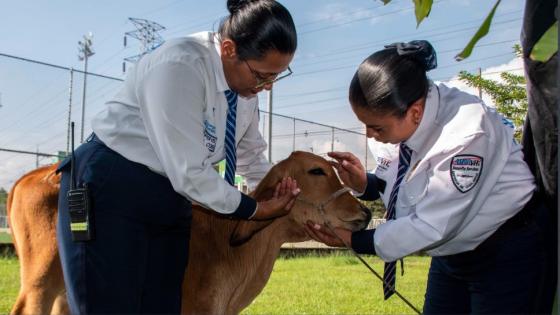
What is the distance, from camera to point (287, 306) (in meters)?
7.87

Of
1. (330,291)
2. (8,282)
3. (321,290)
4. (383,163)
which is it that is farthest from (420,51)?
(8,282)

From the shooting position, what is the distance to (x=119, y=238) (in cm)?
265

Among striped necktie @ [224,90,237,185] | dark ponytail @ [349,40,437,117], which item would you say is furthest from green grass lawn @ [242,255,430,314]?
dark ponytail @ [349,40,437,117]

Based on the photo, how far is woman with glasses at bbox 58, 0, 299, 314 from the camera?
103 inches

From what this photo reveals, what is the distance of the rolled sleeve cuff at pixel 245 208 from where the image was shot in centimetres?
293

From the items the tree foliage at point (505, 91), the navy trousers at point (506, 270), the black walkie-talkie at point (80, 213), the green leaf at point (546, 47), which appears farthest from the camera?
the tree foliage at point (505, 91)

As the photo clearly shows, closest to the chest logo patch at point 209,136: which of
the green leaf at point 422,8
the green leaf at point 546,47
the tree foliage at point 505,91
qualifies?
the green leaf at point 422,8

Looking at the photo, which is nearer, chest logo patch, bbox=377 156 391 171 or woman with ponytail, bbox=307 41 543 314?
woman with ponytail, bbox=307 41 543 314

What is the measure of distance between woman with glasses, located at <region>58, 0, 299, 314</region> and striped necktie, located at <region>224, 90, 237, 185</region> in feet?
0.22

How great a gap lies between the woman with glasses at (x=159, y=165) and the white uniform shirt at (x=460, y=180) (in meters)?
0.78

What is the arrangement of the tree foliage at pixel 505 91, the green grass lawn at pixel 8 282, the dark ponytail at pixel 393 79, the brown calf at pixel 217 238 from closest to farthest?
1. the dark ponytail at pixel 393 79
2. the brown calf at pixel 217 238
3. the green grass lawn at pixel 8 282
4. the tree foliage at pixel 505 91

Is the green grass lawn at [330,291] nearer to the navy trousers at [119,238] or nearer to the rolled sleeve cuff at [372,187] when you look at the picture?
the rolled sleeve cuff at [372,187]

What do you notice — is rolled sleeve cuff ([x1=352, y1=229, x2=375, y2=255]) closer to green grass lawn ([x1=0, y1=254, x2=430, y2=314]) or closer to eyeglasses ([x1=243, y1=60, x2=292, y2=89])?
eyeglasses ([x1=243, y1=60, x2=292, y2=89])

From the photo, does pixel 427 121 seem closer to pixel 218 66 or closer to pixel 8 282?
pixel 218 66
